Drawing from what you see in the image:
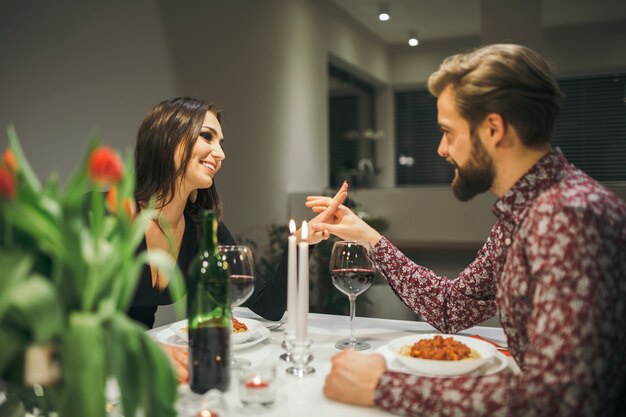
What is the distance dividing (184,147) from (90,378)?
1.27 metres

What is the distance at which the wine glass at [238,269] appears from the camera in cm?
106

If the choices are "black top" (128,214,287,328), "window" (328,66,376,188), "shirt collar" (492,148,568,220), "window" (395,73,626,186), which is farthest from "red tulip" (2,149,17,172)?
"window" (395,73,626,186)

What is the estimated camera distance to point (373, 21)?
20.7 feet

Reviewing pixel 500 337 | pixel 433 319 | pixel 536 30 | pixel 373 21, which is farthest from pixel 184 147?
pixel 373 21

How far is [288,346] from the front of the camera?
115 cm

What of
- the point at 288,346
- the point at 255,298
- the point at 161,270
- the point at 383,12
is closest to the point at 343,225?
the point at 255,298

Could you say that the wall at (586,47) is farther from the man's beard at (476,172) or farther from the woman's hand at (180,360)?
the woman's hand at (180,360)

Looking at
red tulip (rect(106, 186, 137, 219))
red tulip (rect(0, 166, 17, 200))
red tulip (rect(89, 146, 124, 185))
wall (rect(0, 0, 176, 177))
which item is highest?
wall (rect(0, 0, 176, 177))

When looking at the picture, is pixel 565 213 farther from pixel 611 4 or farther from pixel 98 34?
pixel 611 4

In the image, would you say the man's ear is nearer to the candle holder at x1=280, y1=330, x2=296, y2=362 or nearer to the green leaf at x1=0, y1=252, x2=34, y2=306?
the candle holder at x1=280, y1=330, x2=296, y2=362

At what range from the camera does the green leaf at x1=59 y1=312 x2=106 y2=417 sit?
62cm

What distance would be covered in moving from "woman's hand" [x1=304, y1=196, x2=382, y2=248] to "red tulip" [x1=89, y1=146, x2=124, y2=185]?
3.24 feet

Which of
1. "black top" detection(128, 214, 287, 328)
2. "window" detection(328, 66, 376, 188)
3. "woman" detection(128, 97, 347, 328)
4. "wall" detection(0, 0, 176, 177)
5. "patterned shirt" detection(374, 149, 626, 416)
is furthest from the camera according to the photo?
"window" detection(328, 66, 376, 188)

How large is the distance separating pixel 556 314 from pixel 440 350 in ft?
0.95
